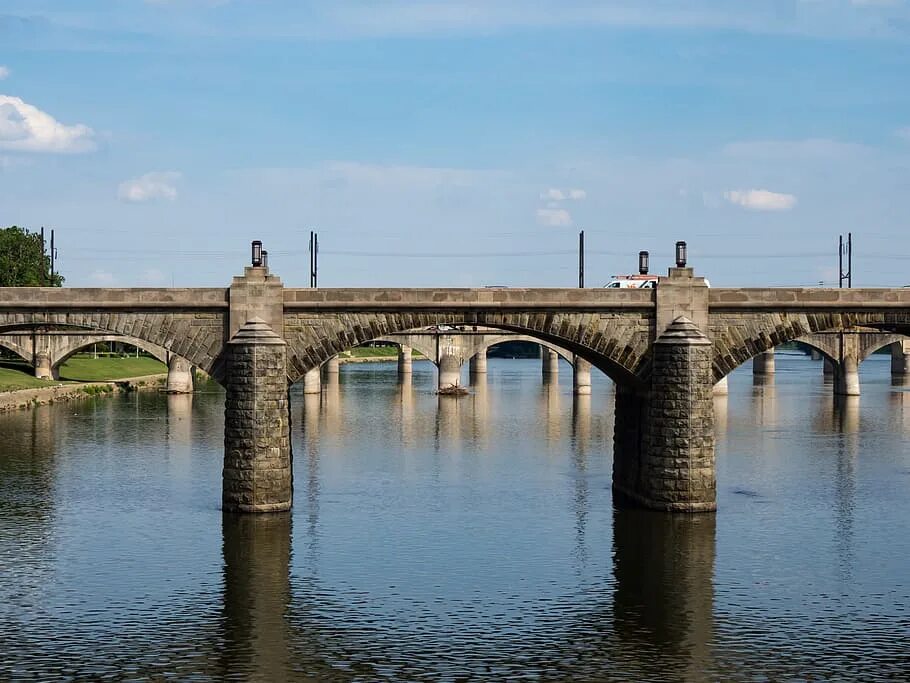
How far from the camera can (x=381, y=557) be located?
43.1 meters

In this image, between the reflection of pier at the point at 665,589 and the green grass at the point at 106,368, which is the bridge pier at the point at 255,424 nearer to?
the reflection of pier at the point at 665,589

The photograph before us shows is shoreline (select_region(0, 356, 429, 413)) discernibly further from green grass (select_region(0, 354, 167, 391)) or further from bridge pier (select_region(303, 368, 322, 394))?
bridge pier (select_region(303, 368, 322, 394))

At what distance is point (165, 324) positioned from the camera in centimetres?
5119

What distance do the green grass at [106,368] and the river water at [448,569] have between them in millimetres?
55047

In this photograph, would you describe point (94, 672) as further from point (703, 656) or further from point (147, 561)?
point (703, 656)

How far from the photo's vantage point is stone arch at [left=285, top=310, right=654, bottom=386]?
5100cm

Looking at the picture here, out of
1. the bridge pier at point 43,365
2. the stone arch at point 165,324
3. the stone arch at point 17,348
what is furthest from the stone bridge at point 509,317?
the bridge pier at point 43,365

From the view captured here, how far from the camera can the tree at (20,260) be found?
138 m

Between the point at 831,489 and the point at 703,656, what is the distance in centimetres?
2783

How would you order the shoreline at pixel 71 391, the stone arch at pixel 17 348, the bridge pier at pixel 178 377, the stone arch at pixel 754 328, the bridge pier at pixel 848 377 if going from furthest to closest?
1. the bridge pier at pixel 178 377
2. the bridge pier at pixel 848 377
3. the stone arch at pixel 17 348
4. the shoreline at pixel 71 391
5. the stone arch at pixel 754 328

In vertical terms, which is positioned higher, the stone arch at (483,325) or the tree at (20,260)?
the tree at (20,260)

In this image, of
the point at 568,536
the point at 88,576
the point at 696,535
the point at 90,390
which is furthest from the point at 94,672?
the point at 90,390

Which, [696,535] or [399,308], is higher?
[399,308]

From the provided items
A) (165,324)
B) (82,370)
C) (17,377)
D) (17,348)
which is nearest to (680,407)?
(165,324)
